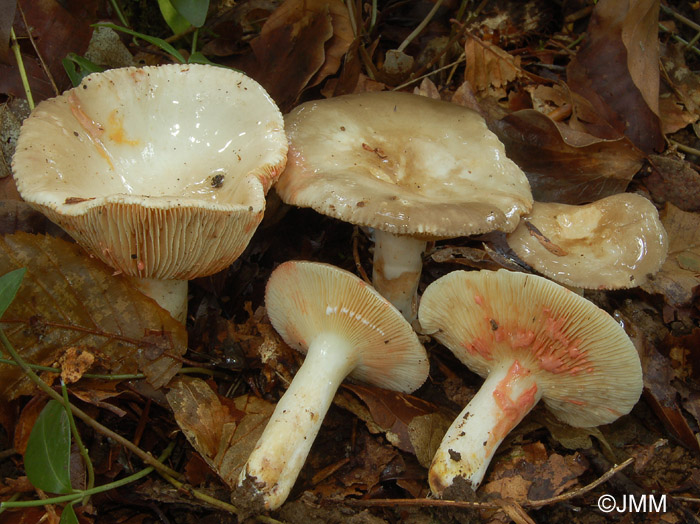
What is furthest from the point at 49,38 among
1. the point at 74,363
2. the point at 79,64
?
the point at 74,363

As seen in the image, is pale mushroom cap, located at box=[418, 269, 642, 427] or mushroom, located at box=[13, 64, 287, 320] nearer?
mushroom, located at box=[13, 64, 287, 320]

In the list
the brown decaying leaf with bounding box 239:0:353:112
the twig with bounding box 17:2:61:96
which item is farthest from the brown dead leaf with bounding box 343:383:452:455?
the twig with bounding box 17:2:61:96

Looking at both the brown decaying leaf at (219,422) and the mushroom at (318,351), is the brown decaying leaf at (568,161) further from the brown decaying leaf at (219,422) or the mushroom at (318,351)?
the brown decaying leaf at (219,422)

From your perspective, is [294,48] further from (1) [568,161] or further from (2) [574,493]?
(2) [574,493]

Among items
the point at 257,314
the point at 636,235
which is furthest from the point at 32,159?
the point at 636,235

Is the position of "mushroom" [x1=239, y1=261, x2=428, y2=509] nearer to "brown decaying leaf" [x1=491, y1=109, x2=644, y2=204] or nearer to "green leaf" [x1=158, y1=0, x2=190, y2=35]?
"brown decaying leaf" [x1=491, y1=109, x2=644, y2=204]

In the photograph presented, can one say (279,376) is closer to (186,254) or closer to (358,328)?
(358,328)
